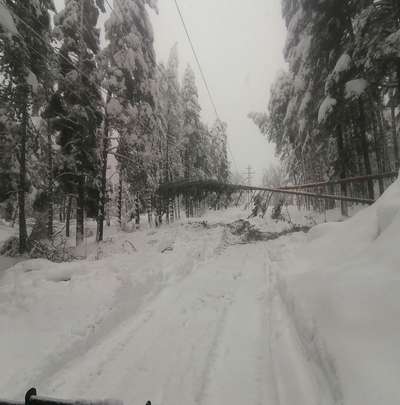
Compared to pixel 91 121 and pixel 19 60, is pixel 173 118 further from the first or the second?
pixel 19 60

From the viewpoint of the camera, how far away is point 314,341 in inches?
117

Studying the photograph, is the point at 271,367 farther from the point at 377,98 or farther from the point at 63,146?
the point at 63,146

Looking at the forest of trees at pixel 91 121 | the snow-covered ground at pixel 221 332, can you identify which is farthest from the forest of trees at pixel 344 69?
the forest of trees at pixel 91 121

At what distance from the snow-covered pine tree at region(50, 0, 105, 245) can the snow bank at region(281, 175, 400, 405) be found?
39.3ft

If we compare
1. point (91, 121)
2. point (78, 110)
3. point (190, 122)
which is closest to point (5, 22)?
point (78, 110)

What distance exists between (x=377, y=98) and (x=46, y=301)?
534 inches

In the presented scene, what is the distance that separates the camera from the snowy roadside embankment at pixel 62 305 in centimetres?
337

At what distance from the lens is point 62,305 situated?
4.94 meters

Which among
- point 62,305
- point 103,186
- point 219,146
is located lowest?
point 62,305

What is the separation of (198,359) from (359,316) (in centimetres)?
183

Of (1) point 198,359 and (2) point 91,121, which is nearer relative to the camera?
(1) point 198,359

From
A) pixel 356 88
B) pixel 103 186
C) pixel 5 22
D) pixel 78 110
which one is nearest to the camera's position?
pixel 5 22

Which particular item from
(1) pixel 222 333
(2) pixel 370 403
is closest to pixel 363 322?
(2) pixel 370 403

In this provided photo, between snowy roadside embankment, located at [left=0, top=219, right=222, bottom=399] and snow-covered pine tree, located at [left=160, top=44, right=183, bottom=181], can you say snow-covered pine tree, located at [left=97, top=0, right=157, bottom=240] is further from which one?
snow-covered pine tree, located at [left=160, top=44, right=183, bottom=181]
